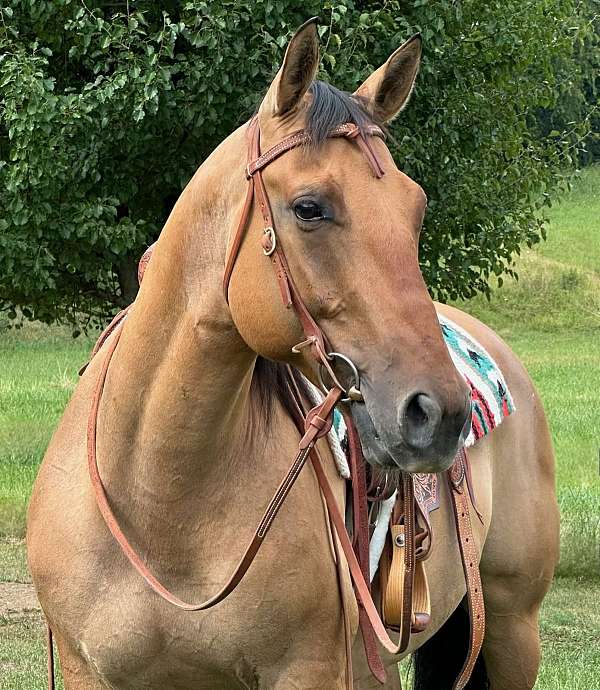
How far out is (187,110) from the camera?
19.8 feet

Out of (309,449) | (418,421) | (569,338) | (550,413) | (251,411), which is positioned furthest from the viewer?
(569,338)

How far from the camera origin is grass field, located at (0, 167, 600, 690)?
5.59 m

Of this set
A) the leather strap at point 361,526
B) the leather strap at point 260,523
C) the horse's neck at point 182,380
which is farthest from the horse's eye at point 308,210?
the leather strap at point 361,526

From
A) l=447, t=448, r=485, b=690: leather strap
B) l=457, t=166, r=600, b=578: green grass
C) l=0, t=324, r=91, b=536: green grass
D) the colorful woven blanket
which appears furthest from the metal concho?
l=0, t=324, r=91, b=536: green grass

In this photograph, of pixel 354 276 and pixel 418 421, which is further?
pixel 354 276

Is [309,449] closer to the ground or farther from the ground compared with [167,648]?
farther from the ground

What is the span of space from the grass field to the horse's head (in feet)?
10.5

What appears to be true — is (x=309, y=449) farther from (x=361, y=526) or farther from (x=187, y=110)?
(x=187, y=110)

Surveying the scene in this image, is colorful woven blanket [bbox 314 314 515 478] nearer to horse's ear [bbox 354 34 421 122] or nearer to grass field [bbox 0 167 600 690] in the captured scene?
horse's ear [bbox 354 34 421 122]

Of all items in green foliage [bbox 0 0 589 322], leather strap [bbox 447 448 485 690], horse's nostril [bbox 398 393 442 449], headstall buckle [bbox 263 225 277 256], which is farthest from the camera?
green foliage [bbox 0 0 589 322]

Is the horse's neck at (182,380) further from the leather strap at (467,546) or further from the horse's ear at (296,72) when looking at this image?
the leather strap at (467,546)

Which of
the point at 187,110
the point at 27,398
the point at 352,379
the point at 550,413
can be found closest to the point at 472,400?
the point at 352,379

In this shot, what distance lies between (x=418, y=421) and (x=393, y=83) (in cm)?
89

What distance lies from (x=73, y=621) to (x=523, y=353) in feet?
56.7
